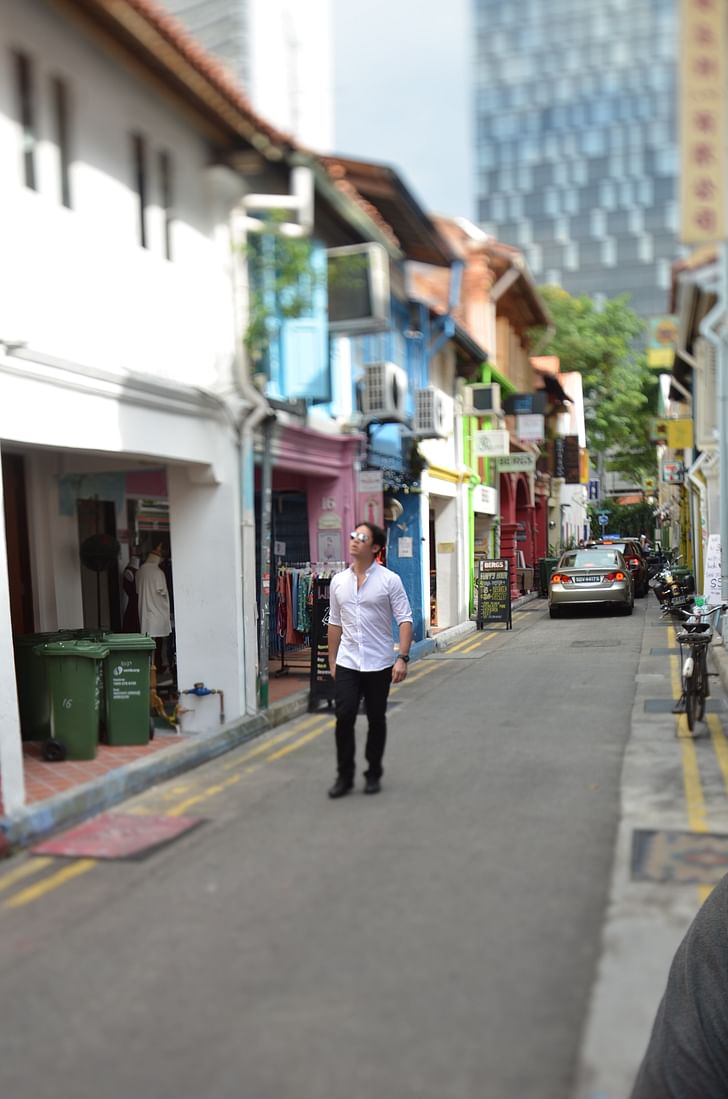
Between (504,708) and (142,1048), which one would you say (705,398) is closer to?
(504,708)

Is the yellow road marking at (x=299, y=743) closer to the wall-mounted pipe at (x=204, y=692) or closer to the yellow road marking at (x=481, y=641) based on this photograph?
the wall-mounted pipe at (x=204, y=692)

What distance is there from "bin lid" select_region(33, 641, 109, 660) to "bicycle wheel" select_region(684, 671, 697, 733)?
17.5 feet

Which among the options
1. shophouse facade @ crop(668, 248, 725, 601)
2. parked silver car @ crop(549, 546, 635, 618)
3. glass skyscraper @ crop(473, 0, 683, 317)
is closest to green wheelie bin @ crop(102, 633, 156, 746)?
shophouse facade @ crop(668, 248, 725, 601)

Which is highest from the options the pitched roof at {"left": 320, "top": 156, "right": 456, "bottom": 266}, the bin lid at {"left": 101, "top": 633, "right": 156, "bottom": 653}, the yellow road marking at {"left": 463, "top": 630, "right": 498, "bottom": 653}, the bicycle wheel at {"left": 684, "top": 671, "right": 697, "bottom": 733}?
the pitched roof at {"left": 320, "top": 156, "right": 456, "bottom": 266}

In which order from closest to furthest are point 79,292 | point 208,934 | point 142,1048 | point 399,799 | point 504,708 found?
point 142,1048 → point 208,934 → point 399,799 → point 79,292 → point 504,708

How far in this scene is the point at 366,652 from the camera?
719 centimetres

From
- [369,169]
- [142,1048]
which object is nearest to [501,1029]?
[142,1048]

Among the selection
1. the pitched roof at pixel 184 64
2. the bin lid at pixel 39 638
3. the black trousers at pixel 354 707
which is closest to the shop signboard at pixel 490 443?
the pitched roof at pixel 184 64

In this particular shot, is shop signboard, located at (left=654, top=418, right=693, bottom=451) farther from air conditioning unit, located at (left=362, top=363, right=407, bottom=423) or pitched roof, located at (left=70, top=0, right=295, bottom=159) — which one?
pitched roof, located at (left=70, top=0, right=295, bottom=159)

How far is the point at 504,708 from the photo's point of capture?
35.2ft

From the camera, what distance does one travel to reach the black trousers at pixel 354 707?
7172 millimetres

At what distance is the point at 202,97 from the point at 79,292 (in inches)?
82.4

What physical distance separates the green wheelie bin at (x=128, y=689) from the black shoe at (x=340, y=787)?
2.49 meters

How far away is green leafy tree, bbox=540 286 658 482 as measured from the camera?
43438 millimetres
